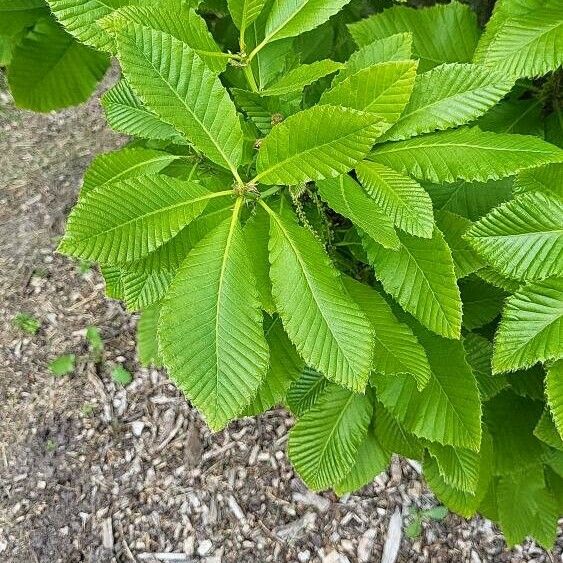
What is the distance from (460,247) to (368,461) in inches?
33.6

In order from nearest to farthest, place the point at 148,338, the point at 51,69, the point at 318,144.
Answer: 1. the point at 318,144
2. the point at 51,69
3. the point at 148,338

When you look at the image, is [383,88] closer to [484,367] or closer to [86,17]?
[86,17]

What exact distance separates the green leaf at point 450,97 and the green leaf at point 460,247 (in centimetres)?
23

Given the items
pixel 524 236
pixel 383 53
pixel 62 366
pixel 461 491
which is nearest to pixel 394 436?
pixel 461 491

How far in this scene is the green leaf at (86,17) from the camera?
43.4 inches

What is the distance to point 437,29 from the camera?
151 centimetres

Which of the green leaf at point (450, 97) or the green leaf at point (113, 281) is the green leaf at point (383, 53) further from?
the green leaf at point (113, 281)

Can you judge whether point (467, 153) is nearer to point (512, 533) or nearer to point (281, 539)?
point (512, 533)

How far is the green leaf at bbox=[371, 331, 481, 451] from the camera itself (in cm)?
144

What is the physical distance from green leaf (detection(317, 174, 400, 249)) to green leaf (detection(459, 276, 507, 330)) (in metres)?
0.60

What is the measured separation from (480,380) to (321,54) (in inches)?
38.4

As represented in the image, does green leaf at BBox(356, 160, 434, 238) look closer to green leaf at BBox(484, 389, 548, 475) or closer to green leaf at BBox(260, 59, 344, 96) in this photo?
green leaf at BBox(260, 59, 344, 96)

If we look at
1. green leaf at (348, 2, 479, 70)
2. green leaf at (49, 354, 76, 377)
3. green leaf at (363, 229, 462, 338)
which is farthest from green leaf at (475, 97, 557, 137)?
green leaf at (49, 354, 76, 377)

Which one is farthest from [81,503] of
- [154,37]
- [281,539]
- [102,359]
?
[154,37]
